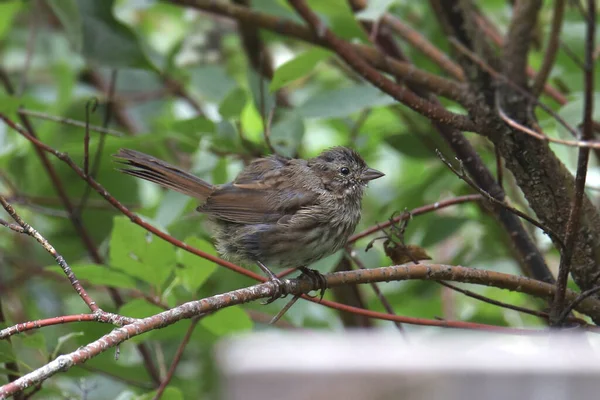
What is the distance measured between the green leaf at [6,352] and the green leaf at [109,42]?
200cm

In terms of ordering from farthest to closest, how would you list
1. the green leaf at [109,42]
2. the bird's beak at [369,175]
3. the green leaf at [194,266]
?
1. the bird's beak at [369,175]
2. the green leaf at [109,42]
3. the green leaf at [194,266]

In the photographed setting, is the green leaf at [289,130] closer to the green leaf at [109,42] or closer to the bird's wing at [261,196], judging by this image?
the bird's wing at [261,196]

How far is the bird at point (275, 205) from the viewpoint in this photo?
4082 mm

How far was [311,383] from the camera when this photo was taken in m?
1.54

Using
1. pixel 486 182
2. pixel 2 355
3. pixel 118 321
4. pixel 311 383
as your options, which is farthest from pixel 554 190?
pixel 2 355

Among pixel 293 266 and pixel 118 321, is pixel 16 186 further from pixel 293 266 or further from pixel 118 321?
pixel 118 321

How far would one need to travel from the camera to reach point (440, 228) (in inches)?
171

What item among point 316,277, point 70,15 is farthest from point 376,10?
point 70,15

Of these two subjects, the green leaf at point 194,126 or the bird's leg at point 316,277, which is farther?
the green leaf at point 194,126

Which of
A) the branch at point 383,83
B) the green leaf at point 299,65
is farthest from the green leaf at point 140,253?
the branch at point 383,83

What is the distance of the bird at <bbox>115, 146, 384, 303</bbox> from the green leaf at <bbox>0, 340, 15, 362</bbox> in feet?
3.98

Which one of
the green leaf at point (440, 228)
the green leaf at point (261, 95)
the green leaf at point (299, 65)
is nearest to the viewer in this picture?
the green leaf at point (299, 65)

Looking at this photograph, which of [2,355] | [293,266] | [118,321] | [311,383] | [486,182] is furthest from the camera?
[293,266]

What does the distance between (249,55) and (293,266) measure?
1.70 m
